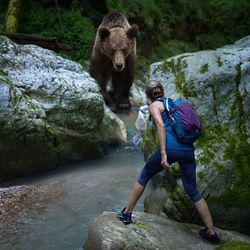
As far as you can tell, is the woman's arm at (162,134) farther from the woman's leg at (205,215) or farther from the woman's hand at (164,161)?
the woman's leg at (205,215)

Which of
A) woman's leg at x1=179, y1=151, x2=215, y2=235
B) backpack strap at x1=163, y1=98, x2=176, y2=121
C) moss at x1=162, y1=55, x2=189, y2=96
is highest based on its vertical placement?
moss at x1=162, y1=55, x2=189, y2=96

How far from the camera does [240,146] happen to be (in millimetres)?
4723

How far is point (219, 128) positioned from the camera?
4.88 m

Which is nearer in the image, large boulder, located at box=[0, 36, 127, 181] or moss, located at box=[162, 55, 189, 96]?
moss, located at box=[162, 55, 189, 96]

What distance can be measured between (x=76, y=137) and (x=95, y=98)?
0.72 meters

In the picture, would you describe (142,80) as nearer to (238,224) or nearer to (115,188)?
(115,188)

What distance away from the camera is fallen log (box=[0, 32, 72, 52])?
11672mm

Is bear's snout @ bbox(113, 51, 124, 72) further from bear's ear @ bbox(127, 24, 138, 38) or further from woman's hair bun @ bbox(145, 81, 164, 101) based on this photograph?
woman's hair bun @ bbox(145, 81, 164, 101)

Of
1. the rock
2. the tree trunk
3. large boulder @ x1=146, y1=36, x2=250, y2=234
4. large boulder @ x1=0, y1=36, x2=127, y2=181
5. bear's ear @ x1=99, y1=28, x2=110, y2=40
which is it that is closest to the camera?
the rock

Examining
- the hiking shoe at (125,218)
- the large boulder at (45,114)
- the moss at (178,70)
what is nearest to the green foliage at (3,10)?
the large boulder at (45,114)

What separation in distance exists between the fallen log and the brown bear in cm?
201

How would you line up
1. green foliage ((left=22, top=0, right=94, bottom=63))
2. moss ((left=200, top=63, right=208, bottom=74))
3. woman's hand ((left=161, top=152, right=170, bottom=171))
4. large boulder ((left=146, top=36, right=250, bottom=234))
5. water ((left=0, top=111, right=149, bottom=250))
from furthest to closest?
1. green foliage ((left=22, top=0, right=94, bottom=63))
2. moss ((left=200, top=63, right=208, bottom=74))
3. large boulder ((left=146, top=36, right=250, bottom=234))
4. water ((left=0, top=111, right=149, bottom=250))
5. woman's hand ((left=161, top=152, right=170, bottom=171))

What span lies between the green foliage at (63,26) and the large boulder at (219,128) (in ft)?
27.2

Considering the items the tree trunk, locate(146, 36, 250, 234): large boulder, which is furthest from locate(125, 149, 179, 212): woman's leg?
the tree trunk
